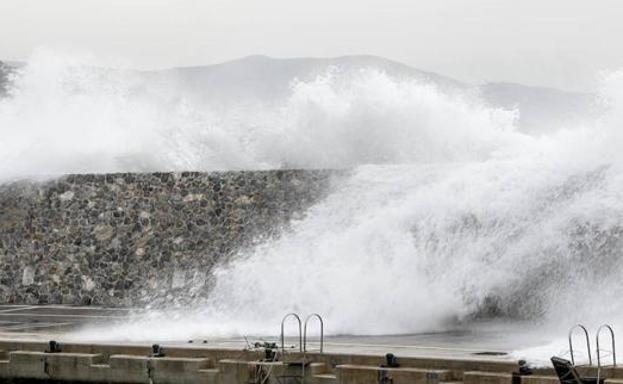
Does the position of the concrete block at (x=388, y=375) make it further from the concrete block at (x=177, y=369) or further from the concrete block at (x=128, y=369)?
the concrete block at (x=128, y=369)

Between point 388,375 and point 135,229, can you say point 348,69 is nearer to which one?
point 135,229

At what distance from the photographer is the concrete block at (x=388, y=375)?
10.0 m

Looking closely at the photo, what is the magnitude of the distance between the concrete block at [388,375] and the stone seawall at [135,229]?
25.7ft

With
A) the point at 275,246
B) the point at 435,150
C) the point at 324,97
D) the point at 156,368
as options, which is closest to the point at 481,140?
the point at 435,150

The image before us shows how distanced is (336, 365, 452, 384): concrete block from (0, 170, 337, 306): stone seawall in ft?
25.7

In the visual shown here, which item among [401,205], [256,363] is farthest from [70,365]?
[401,205]

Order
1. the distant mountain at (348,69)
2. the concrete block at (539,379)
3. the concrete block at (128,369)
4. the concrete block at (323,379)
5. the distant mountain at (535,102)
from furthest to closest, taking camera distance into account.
Answer: the distant mountain at (535,102), the distant mountain at (348,69), the concrete block at (128,369), the concrete block at (323,379), the concrete block at (539,379)

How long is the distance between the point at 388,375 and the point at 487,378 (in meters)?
0.91

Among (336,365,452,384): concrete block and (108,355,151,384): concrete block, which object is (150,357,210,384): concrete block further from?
(336,365,452,384): concrete block

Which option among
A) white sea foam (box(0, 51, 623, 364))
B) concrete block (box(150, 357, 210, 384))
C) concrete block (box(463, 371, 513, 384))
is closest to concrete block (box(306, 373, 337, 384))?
concrete block (box(150, 357, 210, 384))

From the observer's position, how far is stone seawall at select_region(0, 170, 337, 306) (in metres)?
18.9

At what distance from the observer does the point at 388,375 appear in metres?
10.2

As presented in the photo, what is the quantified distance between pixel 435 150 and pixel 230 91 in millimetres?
12237

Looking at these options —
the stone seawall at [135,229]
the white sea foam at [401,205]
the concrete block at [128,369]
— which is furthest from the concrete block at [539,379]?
the stone seawall at [135,229]
